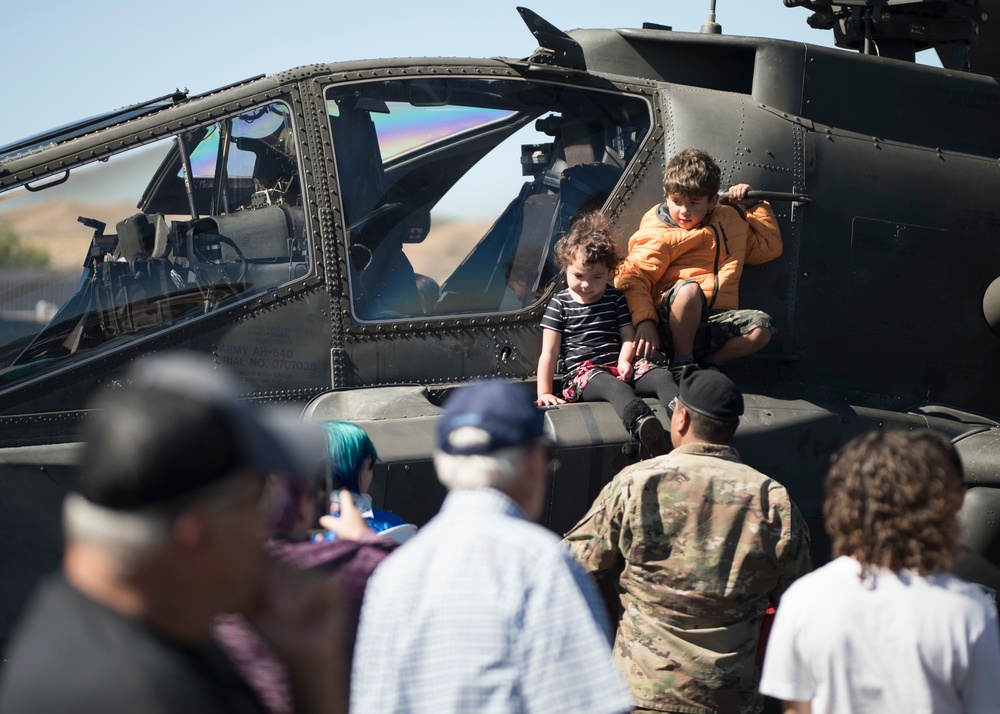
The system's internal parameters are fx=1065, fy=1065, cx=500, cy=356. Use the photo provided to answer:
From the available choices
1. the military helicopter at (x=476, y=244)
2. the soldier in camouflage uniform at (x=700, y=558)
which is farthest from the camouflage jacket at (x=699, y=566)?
the military helicopter at (x=476, y=244)

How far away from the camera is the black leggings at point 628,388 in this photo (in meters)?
4.28

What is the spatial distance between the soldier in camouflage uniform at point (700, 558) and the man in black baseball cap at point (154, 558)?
1805mm

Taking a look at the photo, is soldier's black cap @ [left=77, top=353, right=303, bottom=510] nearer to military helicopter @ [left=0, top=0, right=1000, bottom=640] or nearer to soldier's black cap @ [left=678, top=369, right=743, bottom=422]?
soldier's black cap @ [left=678, top=369, right=743, bottom=422]

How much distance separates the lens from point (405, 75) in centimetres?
484

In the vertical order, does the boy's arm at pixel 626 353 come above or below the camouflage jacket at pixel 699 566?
above

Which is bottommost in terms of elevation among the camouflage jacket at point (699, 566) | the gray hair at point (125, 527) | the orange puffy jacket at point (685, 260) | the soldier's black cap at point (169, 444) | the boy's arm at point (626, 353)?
the camouflage jacket at point (699, 566)

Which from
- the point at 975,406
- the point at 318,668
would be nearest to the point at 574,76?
the point at 975,406

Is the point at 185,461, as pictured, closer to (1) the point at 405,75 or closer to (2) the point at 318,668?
(2) the point at 318,668

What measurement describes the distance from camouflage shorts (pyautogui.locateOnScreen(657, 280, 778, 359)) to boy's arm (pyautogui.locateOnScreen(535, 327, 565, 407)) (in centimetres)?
48

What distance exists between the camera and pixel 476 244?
4824mm

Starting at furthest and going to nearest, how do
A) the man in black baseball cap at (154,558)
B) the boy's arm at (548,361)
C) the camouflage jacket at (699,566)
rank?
the boy's arm at (548,361), the camouflage jacket at (699,566), the man in black baseball cap at (154,558)

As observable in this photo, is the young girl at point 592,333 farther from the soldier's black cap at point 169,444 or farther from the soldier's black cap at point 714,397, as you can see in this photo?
the soldier's black cap at point 169,444

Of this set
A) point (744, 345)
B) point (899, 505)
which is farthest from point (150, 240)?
point (899, 505)

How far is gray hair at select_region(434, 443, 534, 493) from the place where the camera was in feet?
6.61
